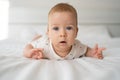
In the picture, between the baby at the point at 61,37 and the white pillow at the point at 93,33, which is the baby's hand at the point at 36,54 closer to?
the baby at the point at 61,37

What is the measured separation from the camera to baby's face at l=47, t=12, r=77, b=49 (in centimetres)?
83

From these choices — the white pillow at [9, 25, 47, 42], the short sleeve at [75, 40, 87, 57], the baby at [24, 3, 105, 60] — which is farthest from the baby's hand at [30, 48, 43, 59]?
the white pillow at [9, 25, 47, 42]

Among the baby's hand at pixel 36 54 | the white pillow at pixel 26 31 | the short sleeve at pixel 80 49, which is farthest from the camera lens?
the white pillow at pixel 26 31

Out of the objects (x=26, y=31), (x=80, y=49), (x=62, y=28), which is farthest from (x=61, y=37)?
(x=26, y=31)

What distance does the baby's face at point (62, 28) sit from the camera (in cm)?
83

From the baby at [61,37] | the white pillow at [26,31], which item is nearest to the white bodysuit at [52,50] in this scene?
the baby at [61,37]

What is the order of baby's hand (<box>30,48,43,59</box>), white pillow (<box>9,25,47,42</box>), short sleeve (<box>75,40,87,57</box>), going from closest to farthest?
baby's hand (<box>30,48,43,59</box>), short sleeve (<box>75,40,87,57</box>), white pillow (<box>9,25,47,42</box>)

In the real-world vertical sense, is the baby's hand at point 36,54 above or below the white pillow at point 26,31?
below

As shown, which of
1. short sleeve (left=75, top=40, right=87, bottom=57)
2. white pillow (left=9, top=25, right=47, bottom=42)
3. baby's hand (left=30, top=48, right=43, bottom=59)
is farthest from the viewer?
white pillow (left=9, top=25, right=47, bottom=42)

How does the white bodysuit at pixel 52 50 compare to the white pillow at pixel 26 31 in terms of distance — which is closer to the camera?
the white bodysuit at pixel 52 50

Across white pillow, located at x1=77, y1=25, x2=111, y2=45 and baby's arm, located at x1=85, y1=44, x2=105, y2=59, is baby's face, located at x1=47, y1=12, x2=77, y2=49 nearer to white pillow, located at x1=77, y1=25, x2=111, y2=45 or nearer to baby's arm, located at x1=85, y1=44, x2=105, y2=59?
baby's arm, located at x1=85, y1=44, x2=105, y2=59

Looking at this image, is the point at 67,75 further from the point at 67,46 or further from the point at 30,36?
the point at 30,36

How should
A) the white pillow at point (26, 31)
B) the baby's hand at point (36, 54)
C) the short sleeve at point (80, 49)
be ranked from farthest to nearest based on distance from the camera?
the white pillow at point (26, 31), the short sleeve at point (80, 49), the baby's hand at point (36, 54)

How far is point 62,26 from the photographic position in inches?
32.5
